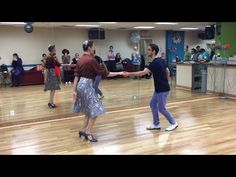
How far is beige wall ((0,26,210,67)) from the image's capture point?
6012 mm

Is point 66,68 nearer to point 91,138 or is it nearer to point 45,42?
point 45,42

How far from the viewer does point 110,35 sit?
26.1 feet

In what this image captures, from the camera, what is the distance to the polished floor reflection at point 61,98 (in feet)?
18.1

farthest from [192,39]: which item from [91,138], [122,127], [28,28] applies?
[91,138]

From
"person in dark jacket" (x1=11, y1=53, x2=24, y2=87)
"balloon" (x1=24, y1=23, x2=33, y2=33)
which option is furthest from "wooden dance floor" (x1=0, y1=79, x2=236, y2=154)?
"balloon" (x1=24, y1=23, x2=33, y2=33)

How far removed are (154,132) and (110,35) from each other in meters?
4.31

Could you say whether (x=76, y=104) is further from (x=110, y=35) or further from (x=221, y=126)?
(x=110, y=35)

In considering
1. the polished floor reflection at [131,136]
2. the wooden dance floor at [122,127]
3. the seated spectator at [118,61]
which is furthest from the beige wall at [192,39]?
the polished floor reflection at [131,136]

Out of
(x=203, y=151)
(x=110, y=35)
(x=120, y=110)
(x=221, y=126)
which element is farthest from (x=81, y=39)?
(x=203, y=151)

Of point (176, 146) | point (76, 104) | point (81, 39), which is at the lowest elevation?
point (176, 146)

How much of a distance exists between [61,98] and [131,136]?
338 cm

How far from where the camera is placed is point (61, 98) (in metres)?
7.09
